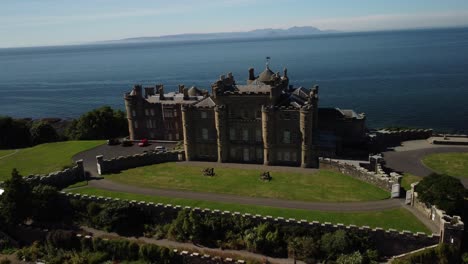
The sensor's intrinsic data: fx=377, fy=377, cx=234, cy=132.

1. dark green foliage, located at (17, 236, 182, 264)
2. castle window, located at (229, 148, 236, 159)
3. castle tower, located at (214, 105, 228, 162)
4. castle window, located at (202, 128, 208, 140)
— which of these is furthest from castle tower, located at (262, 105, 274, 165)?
dark green foliage, located at (17, 236, 182, 264)

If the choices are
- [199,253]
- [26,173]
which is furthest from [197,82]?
[199,253]

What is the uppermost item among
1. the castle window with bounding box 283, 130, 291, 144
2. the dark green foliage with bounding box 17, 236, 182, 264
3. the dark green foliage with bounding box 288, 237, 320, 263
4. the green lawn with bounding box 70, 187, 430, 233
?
the castle window with bounding box 283, 130, 291, 144

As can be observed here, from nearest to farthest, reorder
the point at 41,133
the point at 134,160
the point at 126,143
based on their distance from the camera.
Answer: the point at 134,160 → the point at 126,143 → the point at 41,133

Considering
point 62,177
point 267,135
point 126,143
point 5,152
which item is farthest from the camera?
point 5,152

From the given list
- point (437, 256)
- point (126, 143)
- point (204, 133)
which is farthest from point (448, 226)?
point (126, 143)

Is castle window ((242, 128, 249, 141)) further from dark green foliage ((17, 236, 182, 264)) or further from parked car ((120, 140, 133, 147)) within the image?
parked car ((120, 140, 133, 147))

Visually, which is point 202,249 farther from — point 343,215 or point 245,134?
point 245,134

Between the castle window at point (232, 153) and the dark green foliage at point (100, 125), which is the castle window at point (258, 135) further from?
the dark green foliage at point (100, 125)
